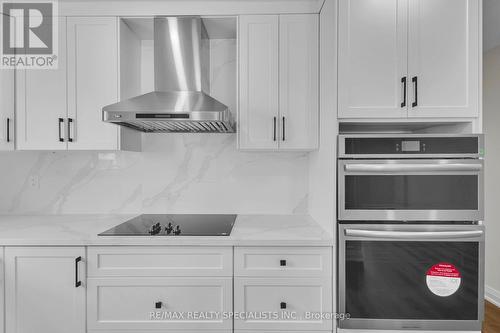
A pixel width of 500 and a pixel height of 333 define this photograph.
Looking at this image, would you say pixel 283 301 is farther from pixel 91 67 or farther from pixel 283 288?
pixel 91 67

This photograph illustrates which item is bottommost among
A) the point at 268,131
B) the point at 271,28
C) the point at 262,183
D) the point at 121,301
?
the point at 121,301

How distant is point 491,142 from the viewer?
3.23 m

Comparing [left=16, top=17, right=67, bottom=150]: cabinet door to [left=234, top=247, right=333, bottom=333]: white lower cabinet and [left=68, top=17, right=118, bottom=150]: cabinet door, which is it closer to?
[left=68, top=17, right=118, bottom=150]: cabinet door

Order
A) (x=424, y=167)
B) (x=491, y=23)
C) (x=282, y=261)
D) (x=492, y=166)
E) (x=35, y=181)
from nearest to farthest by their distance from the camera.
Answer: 1. (x=424, y=167)
2. (x=282, y=261)
3. (x=35, y=181)
4. (x=491, y=23)
5. (x=492, y=166)

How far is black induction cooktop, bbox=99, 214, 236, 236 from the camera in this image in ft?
6.12

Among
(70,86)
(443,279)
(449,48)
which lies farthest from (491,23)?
(70,86)

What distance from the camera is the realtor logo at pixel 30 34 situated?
2.12 meters

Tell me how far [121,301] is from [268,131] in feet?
4.59

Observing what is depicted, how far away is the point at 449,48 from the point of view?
67.3 inches

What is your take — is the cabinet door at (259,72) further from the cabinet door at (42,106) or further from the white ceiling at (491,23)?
the white ceiling at (491,23)

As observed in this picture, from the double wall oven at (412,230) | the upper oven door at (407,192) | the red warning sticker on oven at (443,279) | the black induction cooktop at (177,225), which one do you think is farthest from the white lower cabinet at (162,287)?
the red warning sticker on oven at (443,279)

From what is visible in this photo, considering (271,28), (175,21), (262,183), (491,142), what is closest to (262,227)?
(262,183)

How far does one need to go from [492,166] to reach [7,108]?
444cm

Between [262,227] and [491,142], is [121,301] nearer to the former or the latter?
[262,227]
